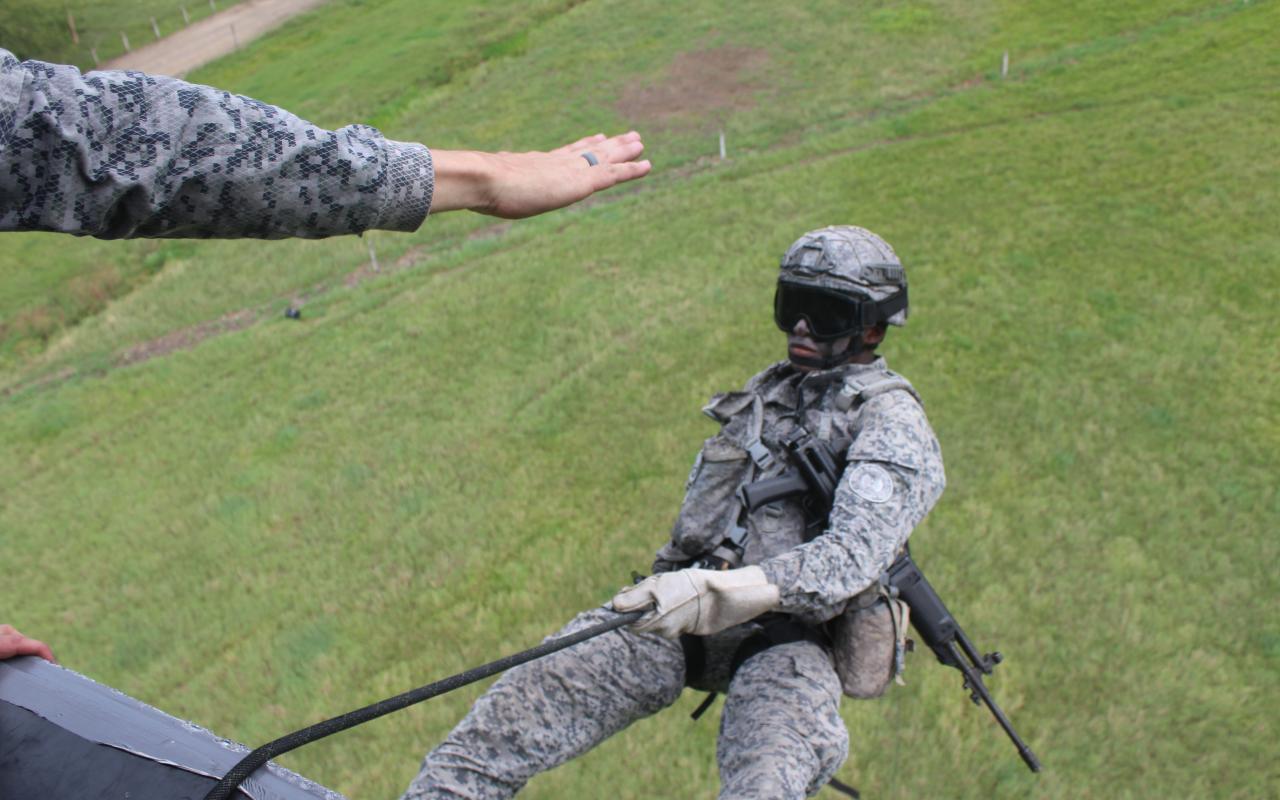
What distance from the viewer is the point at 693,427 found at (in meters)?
9.91

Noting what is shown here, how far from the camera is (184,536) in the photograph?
31.0 feet

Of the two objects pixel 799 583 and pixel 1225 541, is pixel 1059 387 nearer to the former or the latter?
pixel 1225 541

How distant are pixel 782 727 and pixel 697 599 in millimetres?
740

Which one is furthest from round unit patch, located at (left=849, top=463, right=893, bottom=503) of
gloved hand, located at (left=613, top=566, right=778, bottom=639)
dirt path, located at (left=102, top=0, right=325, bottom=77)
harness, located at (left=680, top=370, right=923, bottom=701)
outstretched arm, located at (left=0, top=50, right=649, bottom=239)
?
dirt path, located at (left=102, top=0, right=325, bottom=77)

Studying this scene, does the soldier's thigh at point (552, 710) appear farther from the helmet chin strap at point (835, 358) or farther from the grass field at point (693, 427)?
the helmet chin strap at point (835, 358)

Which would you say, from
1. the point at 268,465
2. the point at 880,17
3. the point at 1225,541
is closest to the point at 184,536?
the point at 268,465

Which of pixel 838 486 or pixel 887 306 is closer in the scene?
pixel 838 486

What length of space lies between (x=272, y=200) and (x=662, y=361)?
31.2 ft

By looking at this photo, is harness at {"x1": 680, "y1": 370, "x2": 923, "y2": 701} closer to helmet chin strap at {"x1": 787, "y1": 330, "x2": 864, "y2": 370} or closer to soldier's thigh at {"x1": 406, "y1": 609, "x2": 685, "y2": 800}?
soldier's thigh at {"x1": 406, "y1": 609, "x2": 685, "y2": 800}

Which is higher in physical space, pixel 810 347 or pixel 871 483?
pixel 810 347

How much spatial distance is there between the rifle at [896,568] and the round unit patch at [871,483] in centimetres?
22

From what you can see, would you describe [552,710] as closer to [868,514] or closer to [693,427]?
[868,514]

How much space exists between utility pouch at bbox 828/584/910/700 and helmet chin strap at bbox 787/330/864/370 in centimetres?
121

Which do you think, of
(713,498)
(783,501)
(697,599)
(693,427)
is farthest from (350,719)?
(693,427)
